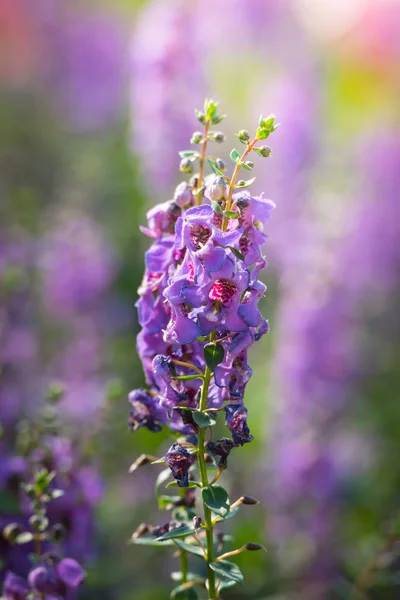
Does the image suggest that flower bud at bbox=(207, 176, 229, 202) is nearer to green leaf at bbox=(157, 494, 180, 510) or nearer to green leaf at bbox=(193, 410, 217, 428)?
green leaf at bbox=(193, 410, 217, 428)

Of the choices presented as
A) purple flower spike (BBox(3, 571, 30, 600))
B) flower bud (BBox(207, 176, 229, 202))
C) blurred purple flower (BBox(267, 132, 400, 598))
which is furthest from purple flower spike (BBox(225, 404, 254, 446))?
blurred purple flower (BBox(267, 132, 400, 598))

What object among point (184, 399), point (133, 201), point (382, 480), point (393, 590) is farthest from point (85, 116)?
point (184, 399)

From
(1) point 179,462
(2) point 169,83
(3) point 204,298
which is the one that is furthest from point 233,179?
(2) point 169,83

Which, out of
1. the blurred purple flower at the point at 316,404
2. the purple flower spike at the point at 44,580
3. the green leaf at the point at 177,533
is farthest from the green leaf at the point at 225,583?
the blurred purple flower at the point at 316,404

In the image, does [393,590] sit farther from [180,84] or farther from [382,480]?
[180,84]

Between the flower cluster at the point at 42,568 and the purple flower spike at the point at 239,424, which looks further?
the flower cluster at the point at 42,568

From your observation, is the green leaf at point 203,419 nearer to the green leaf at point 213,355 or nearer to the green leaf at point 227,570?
the green leaf at point 213,355

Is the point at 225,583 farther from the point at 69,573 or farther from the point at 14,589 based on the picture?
the point at 14,589
